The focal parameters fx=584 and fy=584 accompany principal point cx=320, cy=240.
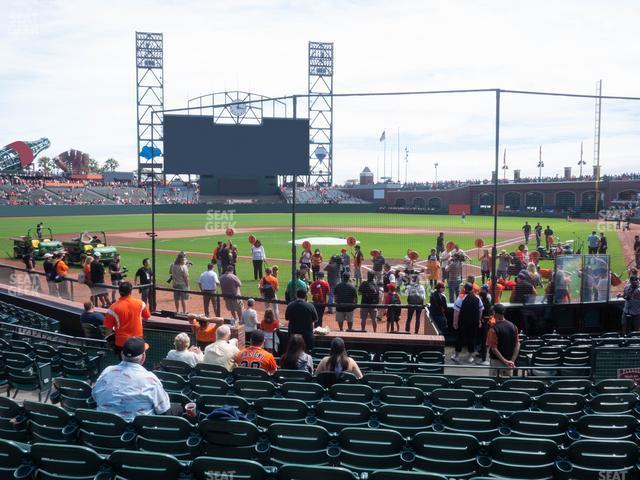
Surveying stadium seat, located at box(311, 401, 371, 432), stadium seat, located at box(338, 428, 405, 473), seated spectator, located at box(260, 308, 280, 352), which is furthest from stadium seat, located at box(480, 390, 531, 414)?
seated spectator, located at box(260, 308, 280, 352)

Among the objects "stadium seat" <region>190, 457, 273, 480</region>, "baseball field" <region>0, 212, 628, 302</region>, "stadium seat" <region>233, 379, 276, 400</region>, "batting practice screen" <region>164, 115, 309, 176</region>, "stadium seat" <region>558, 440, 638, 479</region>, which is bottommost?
"baseball field" <region>0, 212, 628, 302</region>

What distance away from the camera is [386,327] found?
1292 cm

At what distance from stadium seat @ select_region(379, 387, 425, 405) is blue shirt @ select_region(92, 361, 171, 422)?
2.38 m

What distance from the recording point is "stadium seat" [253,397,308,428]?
5.68 meters

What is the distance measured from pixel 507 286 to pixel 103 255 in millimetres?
17303

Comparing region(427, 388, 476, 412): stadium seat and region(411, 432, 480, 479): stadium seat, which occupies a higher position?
region(411, 432, 480, 479): stadium seat

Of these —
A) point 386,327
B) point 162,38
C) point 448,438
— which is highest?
point 162,38

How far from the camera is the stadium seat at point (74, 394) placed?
6.10 meters

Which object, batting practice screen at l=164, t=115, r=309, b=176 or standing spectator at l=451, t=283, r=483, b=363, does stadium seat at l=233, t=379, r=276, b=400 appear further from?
batting practice screen at l=164, t=115, r=309, b=176

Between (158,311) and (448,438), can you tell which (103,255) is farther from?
(448,438)

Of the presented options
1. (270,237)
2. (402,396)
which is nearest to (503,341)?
(402,396)

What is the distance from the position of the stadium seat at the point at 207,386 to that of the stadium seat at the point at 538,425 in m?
3.09

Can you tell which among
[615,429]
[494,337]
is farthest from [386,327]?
[615,429]

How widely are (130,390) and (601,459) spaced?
13.0 ft
